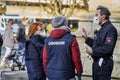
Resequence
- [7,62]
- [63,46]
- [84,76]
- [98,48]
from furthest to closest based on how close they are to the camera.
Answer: [7,62], [84,76], [98,48], [63,46]

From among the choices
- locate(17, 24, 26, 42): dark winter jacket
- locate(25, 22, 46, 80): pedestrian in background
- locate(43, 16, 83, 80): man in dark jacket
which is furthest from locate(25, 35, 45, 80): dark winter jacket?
locate(17, 24, 26, 42): dark winter jacket

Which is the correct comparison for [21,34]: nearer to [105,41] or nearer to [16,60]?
[16,60]

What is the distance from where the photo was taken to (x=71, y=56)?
6.97 meters

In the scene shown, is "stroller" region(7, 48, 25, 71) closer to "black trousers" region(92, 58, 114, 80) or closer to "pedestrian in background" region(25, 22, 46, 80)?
"pedestrian in background" region(25, 22, 46, 80)

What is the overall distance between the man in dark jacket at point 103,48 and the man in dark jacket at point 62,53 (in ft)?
1.88

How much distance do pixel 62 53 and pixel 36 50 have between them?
903 millimetres

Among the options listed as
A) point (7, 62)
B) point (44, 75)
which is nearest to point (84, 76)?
point (44, 75)

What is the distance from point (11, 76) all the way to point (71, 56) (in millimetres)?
3973

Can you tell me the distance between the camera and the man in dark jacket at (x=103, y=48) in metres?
7.37

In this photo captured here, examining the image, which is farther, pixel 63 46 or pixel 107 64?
pixel 107 64

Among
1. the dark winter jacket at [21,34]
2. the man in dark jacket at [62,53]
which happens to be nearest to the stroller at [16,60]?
the dark winter jacket at [21,34]

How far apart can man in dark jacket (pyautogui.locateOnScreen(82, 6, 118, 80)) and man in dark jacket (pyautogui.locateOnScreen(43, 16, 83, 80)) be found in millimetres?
574

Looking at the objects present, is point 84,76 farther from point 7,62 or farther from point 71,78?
point 7,62

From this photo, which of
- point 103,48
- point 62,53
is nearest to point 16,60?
point 103,48
